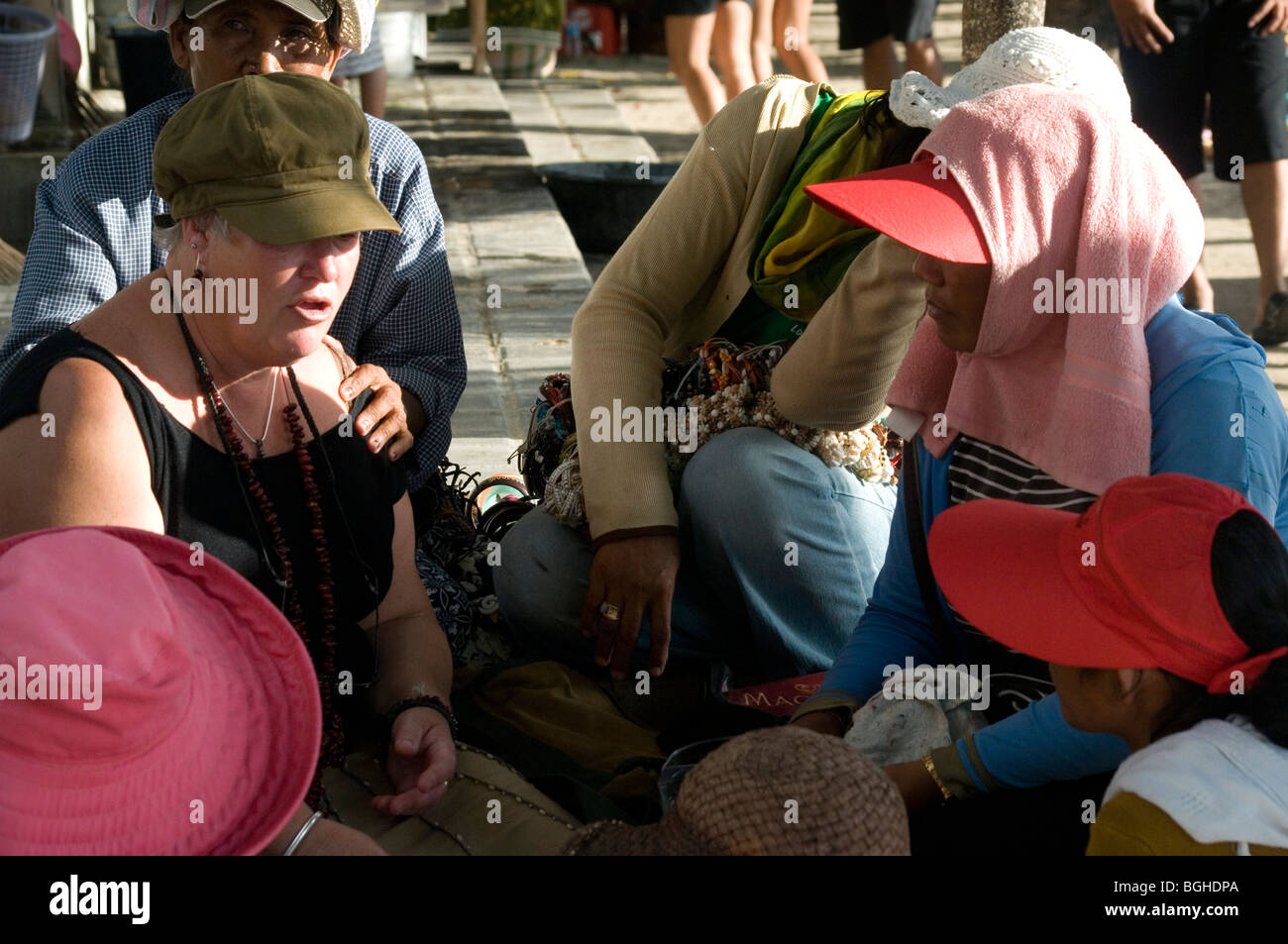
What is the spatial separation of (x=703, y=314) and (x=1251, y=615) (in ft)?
4.87

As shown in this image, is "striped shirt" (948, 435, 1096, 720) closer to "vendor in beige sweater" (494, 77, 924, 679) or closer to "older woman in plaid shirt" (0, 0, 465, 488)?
"vendor in beige sweater" (494, 77, 924, 679)

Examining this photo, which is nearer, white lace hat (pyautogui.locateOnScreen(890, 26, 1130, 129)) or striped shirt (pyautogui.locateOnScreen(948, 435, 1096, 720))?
striped shirt (pyautogui.locateOnScreen(948, 435, 1096, 720))

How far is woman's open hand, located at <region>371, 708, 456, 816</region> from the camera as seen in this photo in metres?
2.09

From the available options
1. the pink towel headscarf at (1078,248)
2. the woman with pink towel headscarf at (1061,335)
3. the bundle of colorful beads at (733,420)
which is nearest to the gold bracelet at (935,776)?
the woman with pink towel headscarf at (1061,335)

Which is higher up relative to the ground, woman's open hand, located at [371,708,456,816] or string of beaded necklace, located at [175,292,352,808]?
string of beaded necklace, located at [175,292,352,808]

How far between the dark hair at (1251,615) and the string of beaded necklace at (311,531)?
3.81ft

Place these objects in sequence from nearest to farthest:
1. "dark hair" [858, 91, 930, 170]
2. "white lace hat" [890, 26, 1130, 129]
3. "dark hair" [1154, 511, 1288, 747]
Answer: "dark hair" [1154, 511, 1288, 747] < "white lace hat" [890, 26, 1130, 129] < "dark hair" [858, 91, 930, 170]

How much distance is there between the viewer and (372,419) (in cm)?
242

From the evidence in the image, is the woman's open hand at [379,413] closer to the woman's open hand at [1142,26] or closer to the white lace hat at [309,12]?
the white lace hat at [309,12]

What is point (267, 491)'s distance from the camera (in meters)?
2.21

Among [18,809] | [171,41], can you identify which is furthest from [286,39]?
[18,809]

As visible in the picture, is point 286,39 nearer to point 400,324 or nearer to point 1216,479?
point 400,324

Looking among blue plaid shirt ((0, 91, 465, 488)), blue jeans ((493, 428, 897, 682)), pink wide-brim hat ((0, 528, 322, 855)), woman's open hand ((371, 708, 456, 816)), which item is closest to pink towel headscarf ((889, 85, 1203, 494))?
blue jeans ((493, 428, 897, 682))

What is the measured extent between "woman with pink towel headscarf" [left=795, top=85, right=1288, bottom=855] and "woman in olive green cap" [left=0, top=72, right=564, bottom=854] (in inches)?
26.8
